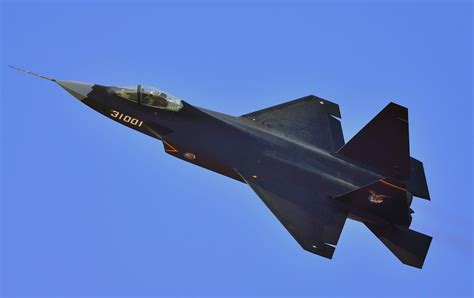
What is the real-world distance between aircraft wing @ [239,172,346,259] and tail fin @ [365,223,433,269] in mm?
1947

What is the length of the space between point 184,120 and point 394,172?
30.5 feet

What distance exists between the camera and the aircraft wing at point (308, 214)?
36469 millimetres

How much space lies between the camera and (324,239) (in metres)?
36.6

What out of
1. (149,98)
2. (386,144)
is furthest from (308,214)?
(149,98)

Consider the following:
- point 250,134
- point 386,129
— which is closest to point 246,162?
point 250,134

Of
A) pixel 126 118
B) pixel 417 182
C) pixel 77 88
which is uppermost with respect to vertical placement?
pixel 417 182

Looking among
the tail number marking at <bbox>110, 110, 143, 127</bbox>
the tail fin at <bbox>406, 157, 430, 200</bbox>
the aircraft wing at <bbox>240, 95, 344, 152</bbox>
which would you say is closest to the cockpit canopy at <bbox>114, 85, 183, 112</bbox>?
the tail number marking at <bbox>110, 110, 143, 127</bbox>

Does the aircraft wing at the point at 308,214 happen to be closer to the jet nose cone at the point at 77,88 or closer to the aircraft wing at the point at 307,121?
the aircraft wing at the point at 307,121

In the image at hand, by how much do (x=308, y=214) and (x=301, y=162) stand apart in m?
2.29

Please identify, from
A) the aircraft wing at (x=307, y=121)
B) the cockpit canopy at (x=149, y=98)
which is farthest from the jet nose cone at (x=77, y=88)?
the aircraft wing at (x=307, y=121)

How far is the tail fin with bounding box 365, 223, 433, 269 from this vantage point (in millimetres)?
37188

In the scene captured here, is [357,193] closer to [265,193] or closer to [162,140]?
[265,193]

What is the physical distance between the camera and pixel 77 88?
37.8 m

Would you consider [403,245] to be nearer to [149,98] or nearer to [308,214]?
[308,214]
